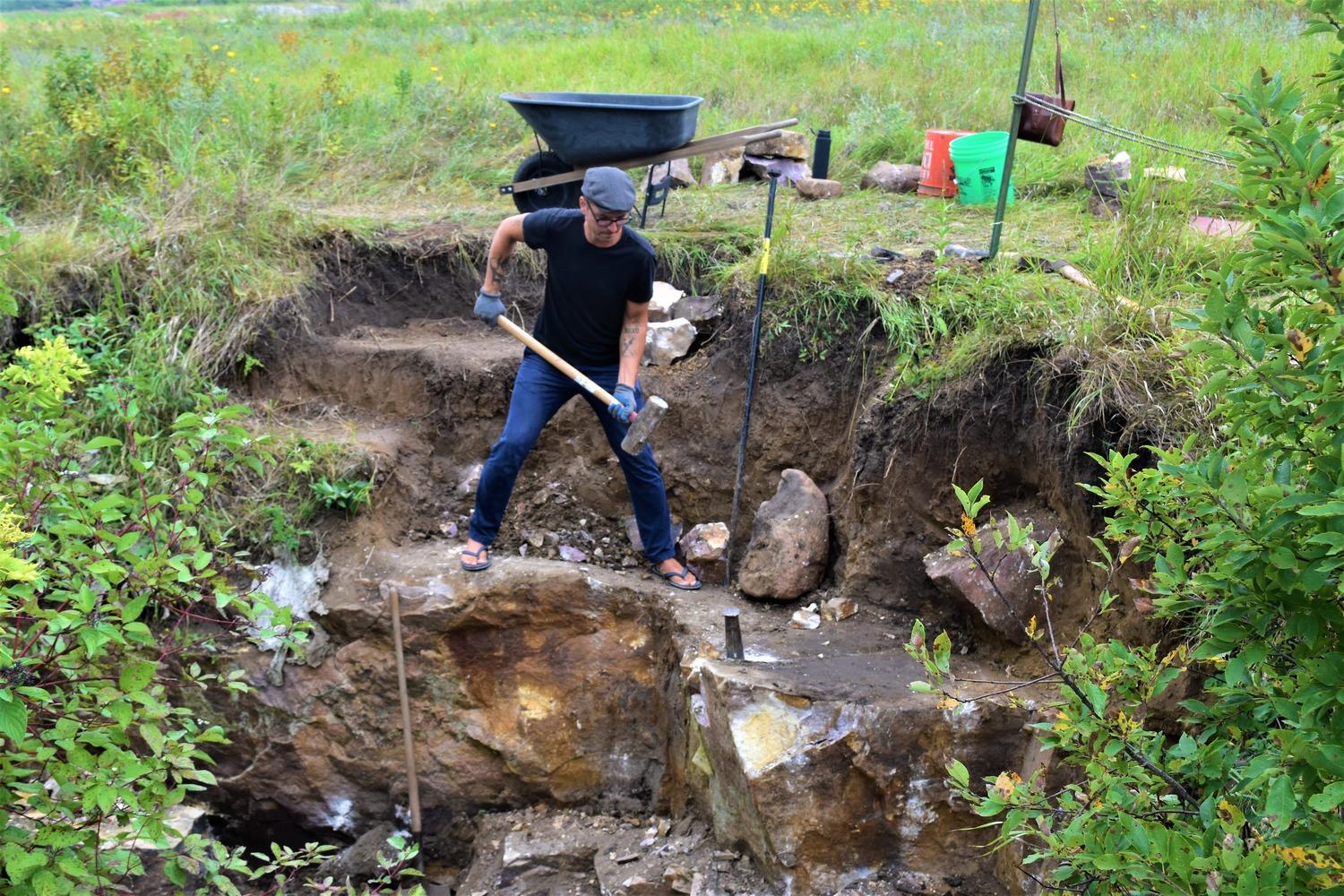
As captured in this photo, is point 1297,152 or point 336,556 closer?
point 1297,152

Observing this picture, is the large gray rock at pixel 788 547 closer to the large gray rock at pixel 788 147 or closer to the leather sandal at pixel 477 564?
the leather sandal at pixel 477 564

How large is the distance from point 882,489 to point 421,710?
2.15 meters

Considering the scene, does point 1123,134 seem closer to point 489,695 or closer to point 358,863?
point 489,695

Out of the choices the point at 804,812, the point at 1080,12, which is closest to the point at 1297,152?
the point at 804,812

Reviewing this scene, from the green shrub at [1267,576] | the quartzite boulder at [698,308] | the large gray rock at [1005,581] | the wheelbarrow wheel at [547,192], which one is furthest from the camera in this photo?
the wheelbarrow wheel at [547,192]

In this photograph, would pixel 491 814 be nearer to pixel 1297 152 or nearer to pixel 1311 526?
pixel 1311 526

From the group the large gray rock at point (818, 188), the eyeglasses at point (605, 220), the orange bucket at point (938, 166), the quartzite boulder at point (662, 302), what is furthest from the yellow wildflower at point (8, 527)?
the orange bucket at point (938, 166)

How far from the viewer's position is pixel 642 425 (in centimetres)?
419

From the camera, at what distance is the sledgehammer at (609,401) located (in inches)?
164

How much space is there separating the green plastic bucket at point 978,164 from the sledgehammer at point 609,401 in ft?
9.28

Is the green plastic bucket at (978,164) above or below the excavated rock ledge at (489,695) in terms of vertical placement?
above

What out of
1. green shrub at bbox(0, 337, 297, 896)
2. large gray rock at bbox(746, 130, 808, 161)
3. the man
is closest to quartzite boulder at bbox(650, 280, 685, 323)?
the man

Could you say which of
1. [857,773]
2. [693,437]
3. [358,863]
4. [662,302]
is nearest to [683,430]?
[693,437]

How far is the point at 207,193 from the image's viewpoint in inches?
227
